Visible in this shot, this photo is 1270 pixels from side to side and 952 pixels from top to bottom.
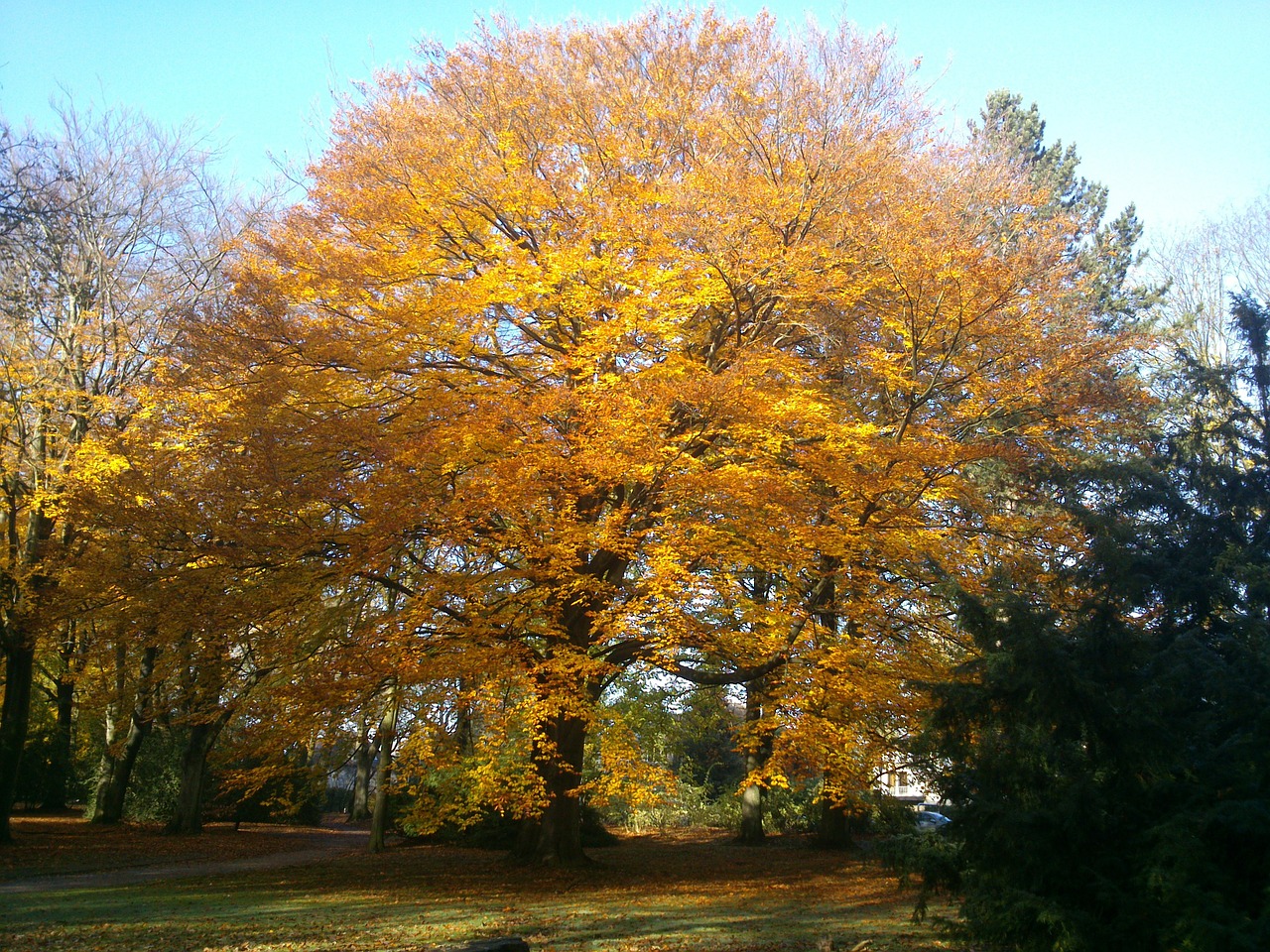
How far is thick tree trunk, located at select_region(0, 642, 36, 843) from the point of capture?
16.8 metres

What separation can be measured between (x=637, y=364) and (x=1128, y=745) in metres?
8.36

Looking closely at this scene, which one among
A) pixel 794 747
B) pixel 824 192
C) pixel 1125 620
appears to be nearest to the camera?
pixel 1125 620

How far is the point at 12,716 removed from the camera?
1723 centimetres

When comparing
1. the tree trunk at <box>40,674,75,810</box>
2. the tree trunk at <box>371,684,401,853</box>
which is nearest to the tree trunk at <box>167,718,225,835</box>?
the tree trunk at <box>371,684,401,853</box>

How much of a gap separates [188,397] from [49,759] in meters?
18.7

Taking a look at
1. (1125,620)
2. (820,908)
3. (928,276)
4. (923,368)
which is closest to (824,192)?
(928,276)

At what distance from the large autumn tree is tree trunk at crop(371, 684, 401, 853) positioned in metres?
1.51

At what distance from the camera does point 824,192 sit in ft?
41.4

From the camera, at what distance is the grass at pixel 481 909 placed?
878 cm

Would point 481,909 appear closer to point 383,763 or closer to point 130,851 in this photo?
point 383,763

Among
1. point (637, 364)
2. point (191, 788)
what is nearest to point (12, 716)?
point (191, 788)

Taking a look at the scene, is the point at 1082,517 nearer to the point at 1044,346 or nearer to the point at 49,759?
the point at 1044,346

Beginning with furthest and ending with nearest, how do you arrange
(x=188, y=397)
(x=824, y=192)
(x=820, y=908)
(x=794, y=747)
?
(x=188, y=397), (x=824, y=192), (x=820, y=908), (x=794, y=747)

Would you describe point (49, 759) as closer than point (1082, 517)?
No
